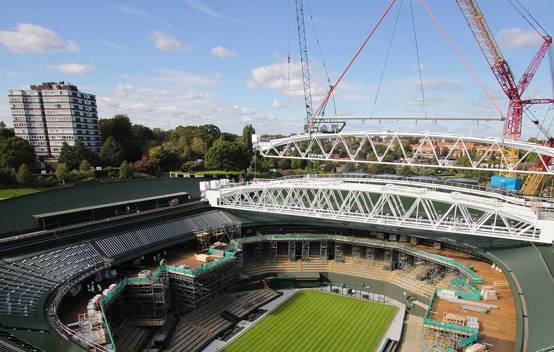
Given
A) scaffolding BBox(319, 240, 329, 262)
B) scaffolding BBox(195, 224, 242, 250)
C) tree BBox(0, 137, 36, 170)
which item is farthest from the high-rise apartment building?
scaffolding BBox(319, 240, 329, 262)

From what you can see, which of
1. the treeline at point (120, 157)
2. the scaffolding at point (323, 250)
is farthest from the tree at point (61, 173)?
the scaffolding at point (323, 250)

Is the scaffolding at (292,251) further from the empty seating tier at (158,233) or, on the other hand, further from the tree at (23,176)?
the tree at (23,176)

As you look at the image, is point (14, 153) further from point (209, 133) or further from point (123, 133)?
point (209, 133)

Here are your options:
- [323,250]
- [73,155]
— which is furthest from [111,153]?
[323,250]

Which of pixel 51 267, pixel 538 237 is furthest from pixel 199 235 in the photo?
pixel 538 237

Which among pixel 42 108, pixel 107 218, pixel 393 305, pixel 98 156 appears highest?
pixel 42 108

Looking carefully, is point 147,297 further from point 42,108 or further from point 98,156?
point 42,108
